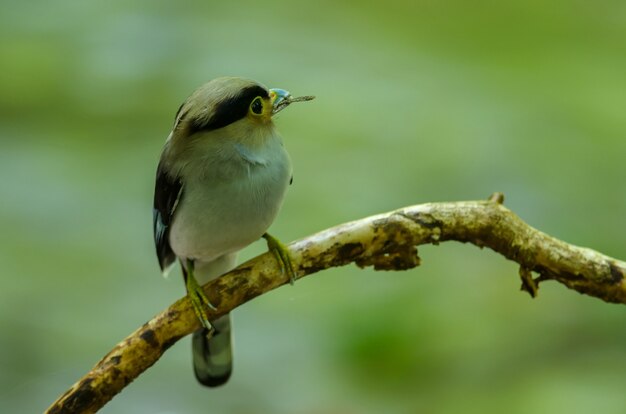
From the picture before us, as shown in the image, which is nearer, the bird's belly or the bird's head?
the bird's head

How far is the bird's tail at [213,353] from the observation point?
2264 millimetres

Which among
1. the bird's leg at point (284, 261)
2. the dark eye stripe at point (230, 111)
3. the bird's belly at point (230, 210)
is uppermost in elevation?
the dark eye stripe at point (230, 111)

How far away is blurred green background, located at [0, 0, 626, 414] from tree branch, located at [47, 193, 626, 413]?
1586mm

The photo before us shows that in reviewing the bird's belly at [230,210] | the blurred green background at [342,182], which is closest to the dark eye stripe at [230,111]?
the bird's belly at [230,210]

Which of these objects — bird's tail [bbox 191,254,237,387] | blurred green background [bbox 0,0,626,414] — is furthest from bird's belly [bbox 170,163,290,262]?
blurred green background [bbox 0,0,626,414]

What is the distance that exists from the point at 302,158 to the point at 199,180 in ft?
8.71

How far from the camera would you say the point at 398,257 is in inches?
77.8

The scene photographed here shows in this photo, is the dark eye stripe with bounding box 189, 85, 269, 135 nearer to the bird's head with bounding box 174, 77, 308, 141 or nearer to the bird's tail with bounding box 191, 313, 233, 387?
the bird's head with bounding box 174, 77, 308, 141

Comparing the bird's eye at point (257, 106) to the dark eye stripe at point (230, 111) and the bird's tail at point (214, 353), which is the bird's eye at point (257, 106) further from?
the bird's tail at point (214, 353)

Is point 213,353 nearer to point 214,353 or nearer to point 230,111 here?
point 214,353

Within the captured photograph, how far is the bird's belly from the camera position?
5.96 ft

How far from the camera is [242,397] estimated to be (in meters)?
3.59

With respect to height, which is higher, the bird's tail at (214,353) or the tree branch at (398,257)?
the tree branch at (398,257)

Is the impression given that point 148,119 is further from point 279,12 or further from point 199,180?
point 199,180
